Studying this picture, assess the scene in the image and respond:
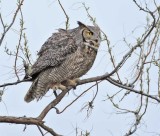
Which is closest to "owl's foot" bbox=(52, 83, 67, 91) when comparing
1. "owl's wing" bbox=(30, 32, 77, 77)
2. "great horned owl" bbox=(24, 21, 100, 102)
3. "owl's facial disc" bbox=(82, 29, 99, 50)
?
"great horned owl" bbox=(24, 21, 100, 102)

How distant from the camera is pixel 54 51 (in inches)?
213

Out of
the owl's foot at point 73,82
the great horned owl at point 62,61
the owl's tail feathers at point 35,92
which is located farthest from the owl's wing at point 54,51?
the owl's foot at point 73,82

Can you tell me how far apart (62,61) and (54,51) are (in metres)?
0.15

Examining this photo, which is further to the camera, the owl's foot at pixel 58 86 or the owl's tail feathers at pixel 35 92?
the owl's foot at pixel 58 86

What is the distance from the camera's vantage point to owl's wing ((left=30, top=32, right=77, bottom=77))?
5336 mm

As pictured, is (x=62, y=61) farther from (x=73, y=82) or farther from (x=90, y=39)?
(x=90, y=39)

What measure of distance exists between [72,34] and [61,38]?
5.5 inches

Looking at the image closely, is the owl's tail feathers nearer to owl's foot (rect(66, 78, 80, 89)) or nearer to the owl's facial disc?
owl's foot (rect(66, 78, 80, 89))

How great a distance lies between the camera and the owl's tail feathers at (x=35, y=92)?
516 centimetres

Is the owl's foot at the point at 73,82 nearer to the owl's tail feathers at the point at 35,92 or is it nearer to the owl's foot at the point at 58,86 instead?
the owl's foot at the point at 58,86

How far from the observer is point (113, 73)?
4066 millimetres

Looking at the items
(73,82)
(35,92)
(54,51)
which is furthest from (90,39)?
(35,92)

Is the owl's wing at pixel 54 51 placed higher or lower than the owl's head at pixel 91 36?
lower

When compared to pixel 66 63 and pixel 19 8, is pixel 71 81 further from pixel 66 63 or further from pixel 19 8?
pixel 19 8
